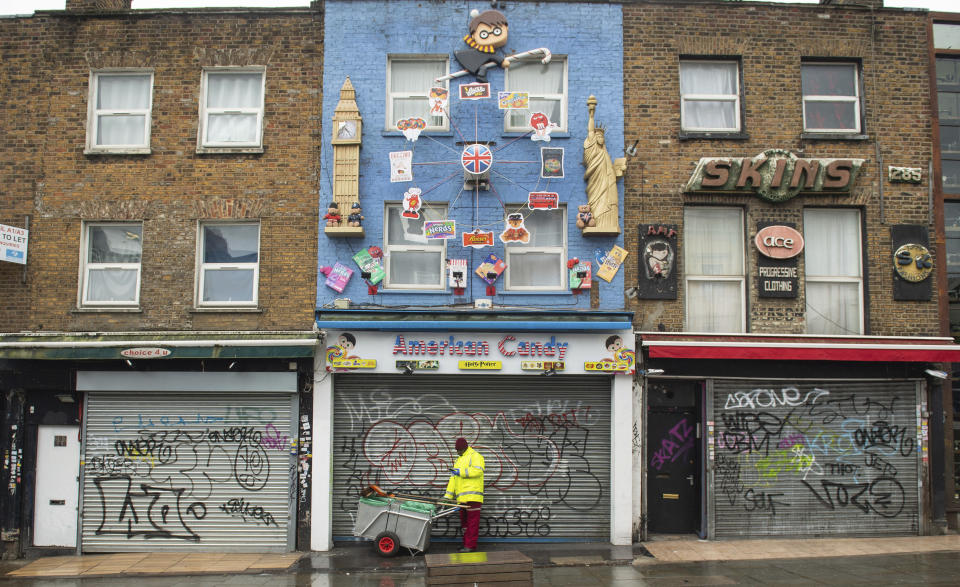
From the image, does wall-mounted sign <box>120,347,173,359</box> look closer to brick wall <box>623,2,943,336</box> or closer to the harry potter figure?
the harry potter figure

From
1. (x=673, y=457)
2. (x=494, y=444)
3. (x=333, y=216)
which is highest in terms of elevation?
(x=333, y=216)

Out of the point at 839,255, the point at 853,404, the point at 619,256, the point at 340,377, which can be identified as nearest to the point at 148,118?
the point at 340,377

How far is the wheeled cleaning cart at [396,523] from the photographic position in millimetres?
10219

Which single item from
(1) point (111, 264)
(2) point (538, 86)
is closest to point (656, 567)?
(2) point (538, 86)

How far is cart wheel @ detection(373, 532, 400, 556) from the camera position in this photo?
1022cm

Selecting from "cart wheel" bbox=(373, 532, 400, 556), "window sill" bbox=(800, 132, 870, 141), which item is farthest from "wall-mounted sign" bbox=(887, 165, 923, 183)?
"cart wheel" bbox=(373, 532, 400, 556)

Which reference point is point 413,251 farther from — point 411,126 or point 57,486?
point 57,486

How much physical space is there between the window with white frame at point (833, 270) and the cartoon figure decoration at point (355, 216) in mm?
7358

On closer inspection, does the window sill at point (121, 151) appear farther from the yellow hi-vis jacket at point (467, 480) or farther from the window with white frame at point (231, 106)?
the yellow hi-vis jacket at point (467, 480)

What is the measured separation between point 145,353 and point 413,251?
173 inches

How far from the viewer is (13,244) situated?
11.2 m

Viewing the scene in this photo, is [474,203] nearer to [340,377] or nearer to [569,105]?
[569,105]

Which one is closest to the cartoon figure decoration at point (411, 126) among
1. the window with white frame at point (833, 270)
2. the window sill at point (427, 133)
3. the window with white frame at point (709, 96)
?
the window sill at point (427, 133)

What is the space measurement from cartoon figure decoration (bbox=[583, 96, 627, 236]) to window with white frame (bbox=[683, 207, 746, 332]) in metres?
1.36
